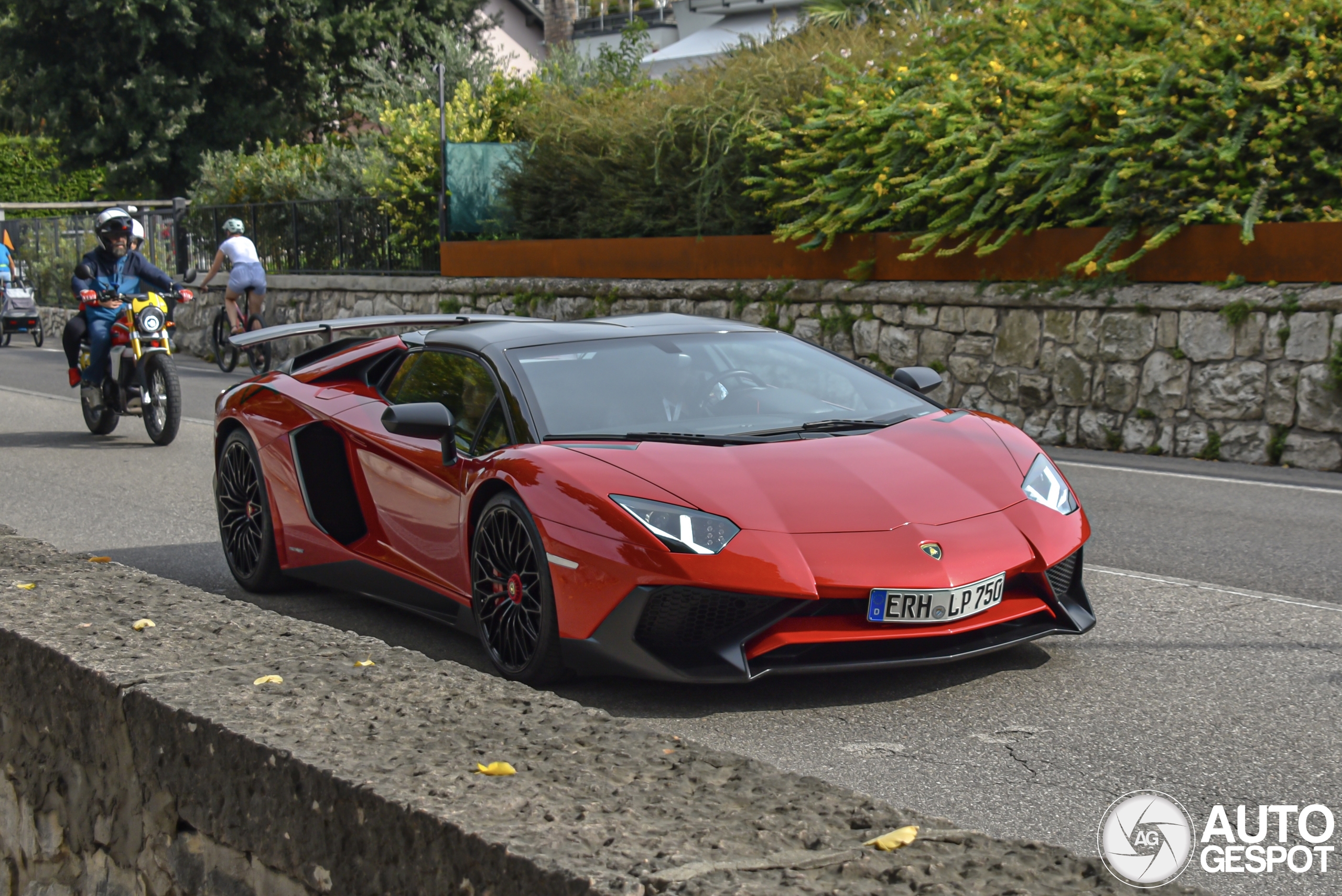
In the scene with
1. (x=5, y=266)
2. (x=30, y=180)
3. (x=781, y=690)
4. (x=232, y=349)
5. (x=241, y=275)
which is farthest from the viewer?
(x=30, y=180)

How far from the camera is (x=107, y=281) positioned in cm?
1303

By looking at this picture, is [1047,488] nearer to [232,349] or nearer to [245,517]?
[245,517]

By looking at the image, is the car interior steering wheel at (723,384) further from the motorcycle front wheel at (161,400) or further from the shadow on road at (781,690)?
the motorcycle front wheel at (161,400)

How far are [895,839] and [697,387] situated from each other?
3.73 meters

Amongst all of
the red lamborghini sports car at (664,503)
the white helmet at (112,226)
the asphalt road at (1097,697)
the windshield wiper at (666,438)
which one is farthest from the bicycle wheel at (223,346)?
the windshield wiper at (666,438)

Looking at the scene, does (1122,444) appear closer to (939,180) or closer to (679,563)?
(939,180)

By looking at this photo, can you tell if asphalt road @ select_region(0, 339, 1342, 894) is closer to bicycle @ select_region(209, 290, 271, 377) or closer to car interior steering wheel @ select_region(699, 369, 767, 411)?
car interior steering wheel @ select_region(699, 369, 767, 411)

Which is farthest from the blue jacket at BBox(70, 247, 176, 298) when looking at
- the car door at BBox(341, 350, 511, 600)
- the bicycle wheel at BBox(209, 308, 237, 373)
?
the bicycle wheel at BBox(209, 308, 237, 373)

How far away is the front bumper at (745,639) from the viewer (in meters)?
4.62

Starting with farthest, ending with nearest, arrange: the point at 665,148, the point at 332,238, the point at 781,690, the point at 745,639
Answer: the point at 332,238, the point at 665,148, the point at 781,690, the point at 745,639

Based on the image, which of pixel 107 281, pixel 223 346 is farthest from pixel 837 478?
pixel 223 346

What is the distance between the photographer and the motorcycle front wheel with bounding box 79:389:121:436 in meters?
13.3

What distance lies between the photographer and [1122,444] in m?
12.7

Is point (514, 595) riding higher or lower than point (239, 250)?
lower
